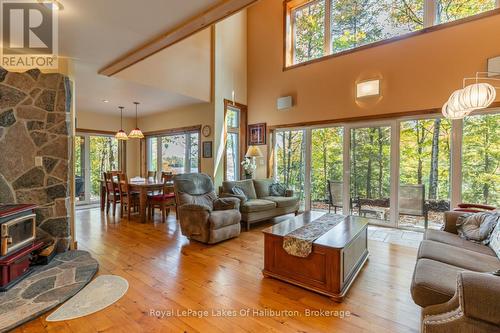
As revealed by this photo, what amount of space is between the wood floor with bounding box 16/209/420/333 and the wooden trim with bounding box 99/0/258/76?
261 cm

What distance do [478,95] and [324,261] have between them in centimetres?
244

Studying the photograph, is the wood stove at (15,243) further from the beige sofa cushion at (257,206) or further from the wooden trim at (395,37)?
the wooden trim at (395,37)

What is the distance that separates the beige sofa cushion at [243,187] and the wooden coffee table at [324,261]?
2.05m

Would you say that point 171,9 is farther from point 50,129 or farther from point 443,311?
point 443,311

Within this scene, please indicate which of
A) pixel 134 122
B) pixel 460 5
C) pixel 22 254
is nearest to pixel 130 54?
pixel 22 254

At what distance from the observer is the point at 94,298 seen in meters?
2.26

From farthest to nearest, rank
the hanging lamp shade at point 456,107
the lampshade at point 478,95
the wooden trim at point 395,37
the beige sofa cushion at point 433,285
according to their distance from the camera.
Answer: the wooden trim at point 395,37 → the hanging lamp shade at point 456,107 → the lampshade at point 478,95 → the beige sofa cushion at point 433,285

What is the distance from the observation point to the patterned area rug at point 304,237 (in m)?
2.45

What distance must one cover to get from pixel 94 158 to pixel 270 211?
17.3ft

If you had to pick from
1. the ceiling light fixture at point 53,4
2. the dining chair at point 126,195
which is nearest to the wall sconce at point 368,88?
the ceiling light fixture at point 53,4

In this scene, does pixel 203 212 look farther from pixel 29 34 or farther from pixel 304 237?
pixel 29 34

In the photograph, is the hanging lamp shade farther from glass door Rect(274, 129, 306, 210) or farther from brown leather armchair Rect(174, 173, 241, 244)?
brown leather armchair Rect(174, 173, 241, 244)

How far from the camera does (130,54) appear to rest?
3.40 m

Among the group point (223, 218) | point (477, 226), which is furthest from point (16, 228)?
point (477, 226)
